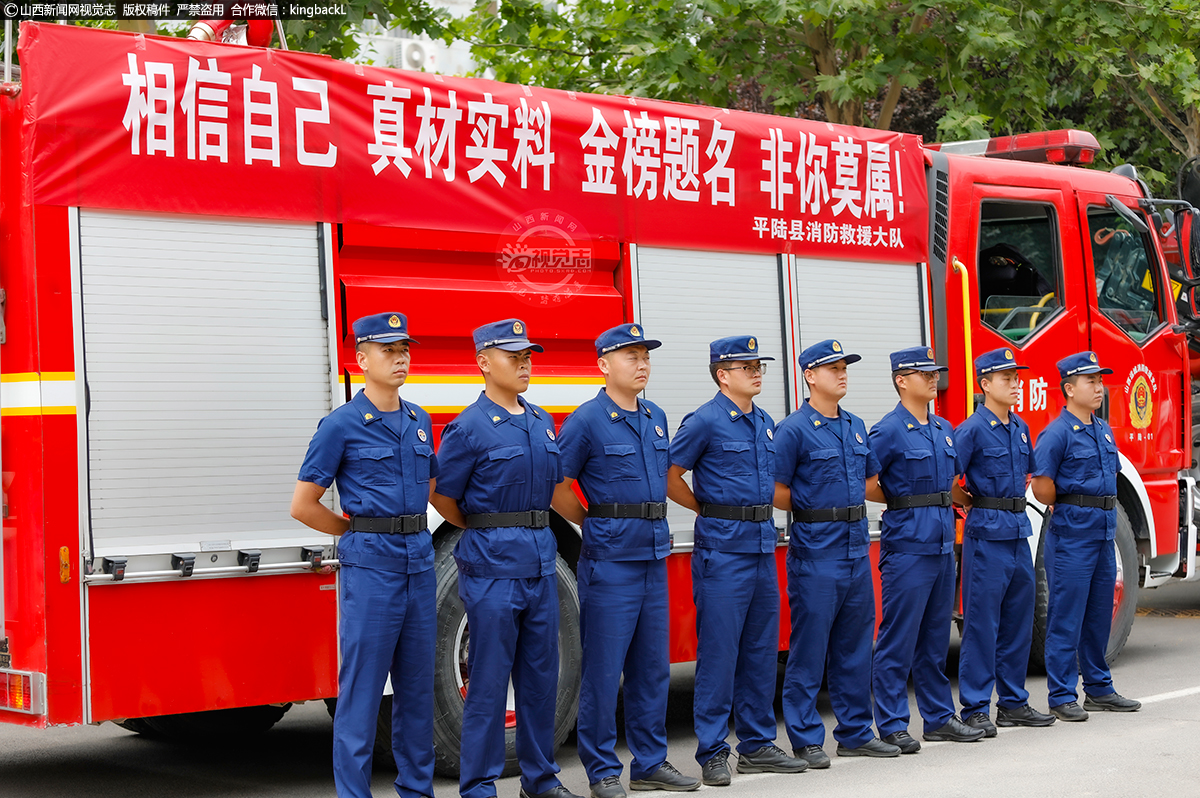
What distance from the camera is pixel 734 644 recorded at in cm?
625

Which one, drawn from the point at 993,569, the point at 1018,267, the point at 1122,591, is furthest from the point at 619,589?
the point at 1122,591

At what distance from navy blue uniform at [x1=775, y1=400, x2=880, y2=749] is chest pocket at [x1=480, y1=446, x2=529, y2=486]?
145cm

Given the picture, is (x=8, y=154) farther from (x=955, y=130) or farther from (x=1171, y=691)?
(x=955, y=130)

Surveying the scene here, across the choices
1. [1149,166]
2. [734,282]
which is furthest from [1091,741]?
[1149,166]

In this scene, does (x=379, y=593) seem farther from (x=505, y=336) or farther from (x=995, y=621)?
(x=995, y=621)

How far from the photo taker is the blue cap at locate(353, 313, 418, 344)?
5461 mm

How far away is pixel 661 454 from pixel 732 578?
61 centimetres

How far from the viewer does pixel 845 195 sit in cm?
782

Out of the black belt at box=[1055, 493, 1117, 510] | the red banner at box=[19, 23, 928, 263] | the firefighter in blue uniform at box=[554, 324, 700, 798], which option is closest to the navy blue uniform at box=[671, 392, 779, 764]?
the firefighter in blue uniform at box=[554, 324, 700, 798]

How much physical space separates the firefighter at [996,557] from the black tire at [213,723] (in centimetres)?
332

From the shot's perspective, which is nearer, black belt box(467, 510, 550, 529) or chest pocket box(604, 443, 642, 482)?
black belt box(467, 510, 550, 529)

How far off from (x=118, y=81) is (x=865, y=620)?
151 inches

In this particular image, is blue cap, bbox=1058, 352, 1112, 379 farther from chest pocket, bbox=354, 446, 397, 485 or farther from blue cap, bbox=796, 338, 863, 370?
chest pocket, bbox=354, 446, 397, 485

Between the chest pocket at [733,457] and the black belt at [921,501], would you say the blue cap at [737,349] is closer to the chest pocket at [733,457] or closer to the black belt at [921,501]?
the chest pocket at [733,457]
